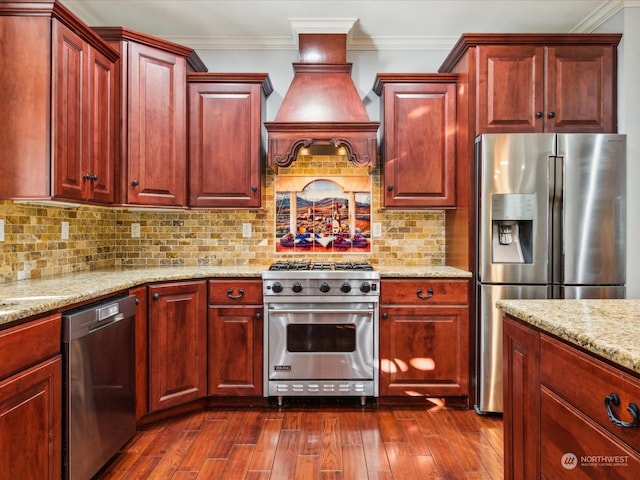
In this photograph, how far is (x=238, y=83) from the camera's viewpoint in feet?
9.77

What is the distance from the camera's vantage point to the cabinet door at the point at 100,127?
93.3 inches

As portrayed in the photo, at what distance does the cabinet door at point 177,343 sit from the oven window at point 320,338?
0.60 meters

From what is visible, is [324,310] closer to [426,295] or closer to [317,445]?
[426,295]

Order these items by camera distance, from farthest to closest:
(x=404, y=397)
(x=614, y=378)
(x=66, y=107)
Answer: (x=404, y=397) → (x=66, y=107) → (x=614, y=378)

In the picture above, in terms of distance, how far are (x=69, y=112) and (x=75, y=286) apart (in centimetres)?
92

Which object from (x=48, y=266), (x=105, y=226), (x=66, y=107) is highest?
(x=66, y=107)

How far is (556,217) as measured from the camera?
260cm

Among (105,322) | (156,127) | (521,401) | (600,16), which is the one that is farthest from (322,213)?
(600,16)

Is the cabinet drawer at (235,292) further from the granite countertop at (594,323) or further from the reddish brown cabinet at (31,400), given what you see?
the granite countertop at (594,323)

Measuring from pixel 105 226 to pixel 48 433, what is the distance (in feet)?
6.29

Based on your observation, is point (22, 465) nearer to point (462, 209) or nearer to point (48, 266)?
point (48, 266)

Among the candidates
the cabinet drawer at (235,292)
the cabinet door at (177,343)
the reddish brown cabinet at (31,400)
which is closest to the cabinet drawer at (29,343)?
the reddish brown cabinet at (31,400)

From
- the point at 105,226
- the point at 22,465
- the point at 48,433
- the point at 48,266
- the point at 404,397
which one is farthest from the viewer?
the point at 105,226

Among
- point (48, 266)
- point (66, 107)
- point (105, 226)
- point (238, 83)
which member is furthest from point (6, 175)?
point (238, 83)
